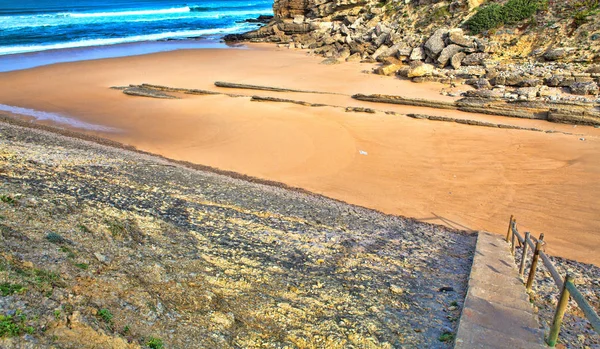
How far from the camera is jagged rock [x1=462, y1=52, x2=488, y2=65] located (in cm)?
2450

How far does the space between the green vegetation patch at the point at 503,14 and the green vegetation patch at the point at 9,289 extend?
93.0 ft

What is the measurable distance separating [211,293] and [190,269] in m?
0.66

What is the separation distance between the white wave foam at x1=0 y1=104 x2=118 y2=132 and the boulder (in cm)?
1875

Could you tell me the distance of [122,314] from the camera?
446cm

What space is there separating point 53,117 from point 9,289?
1510cm

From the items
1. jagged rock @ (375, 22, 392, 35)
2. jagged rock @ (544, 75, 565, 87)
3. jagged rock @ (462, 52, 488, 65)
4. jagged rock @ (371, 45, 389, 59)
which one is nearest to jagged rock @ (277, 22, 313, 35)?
jagged rock @ (375, 22, 392, 35)

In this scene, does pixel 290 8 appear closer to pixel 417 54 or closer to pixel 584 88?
pixel 417 54

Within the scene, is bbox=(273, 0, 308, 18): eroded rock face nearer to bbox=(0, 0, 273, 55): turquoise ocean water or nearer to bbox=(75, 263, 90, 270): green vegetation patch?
bbox=(0, 0, 273, 55): turquoise ocean water

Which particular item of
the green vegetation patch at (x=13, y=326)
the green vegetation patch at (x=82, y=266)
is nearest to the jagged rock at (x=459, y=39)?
the green vegetation patch at (x=82, y=266)

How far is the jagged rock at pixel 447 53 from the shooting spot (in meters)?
25.2

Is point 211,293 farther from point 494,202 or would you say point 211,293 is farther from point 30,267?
point 494,202

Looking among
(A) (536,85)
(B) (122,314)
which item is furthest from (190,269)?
(A) (536,85)

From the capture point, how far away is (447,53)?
83.1 feet

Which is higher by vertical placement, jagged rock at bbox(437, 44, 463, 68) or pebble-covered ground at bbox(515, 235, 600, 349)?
jagged rock at bbox(437, 44, 463, 68)
